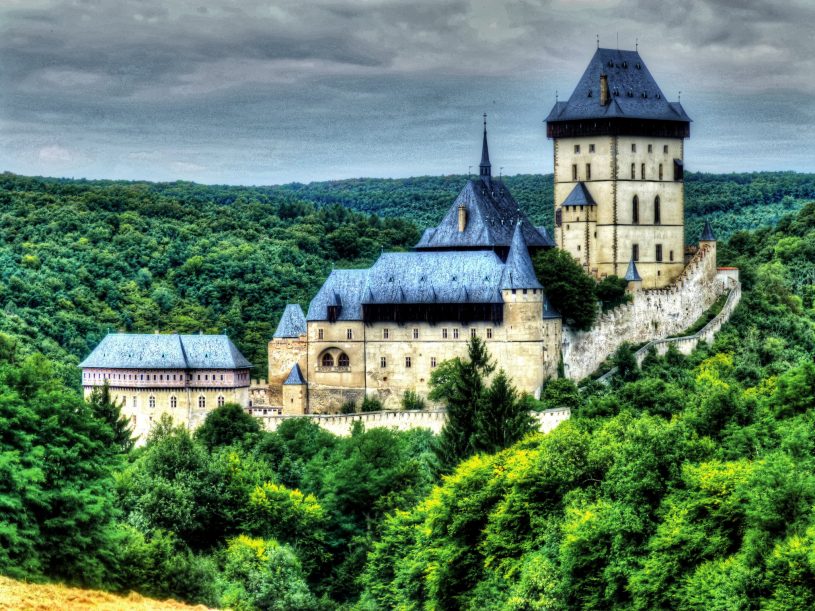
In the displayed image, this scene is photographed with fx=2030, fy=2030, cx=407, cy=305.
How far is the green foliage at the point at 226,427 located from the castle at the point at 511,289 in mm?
2198

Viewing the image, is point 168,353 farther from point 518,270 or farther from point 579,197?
point 579,197

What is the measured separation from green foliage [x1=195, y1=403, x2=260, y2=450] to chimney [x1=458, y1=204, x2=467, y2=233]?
1247 cm

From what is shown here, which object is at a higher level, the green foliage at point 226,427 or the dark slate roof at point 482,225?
the dark slate roof at point 482,225

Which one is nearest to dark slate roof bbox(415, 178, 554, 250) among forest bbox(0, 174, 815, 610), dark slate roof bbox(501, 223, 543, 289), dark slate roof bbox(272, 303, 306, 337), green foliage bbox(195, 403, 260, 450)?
dark slate roof bbox(501, 223, 543, 289)

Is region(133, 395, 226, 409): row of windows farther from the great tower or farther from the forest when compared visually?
the great tower

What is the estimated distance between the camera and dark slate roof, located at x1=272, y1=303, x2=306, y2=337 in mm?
84062

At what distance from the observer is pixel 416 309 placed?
8206 cm

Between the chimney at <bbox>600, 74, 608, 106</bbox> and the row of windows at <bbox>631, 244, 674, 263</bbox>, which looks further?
the row of windows at <bbox>631, 244, 674, 263</bbox>

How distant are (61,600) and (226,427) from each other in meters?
36.1

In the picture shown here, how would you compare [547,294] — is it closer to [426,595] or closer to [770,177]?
[426,595]

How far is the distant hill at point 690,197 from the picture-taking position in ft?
456

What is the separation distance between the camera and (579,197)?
290 ft

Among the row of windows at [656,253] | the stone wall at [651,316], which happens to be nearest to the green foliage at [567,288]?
the stone wall at [651,316]

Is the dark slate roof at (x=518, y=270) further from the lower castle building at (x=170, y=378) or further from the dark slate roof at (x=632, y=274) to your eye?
the lower castle building at (x=170, y=378)
